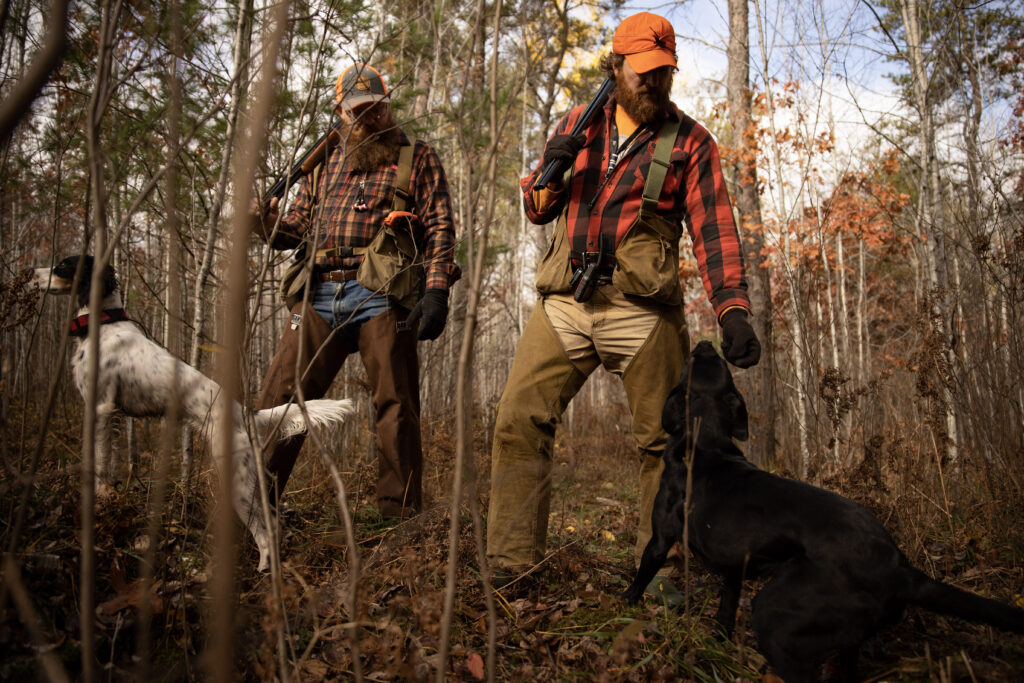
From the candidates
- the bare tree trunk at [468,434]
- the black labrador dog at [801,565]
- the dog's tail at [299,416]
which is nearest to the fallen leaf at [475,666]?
the black labrador dog at [801,565]

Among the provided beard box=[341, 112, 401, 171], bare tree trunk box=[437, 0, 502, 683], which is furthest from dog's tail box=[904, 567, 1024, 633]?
beard box=[341, 112, 401, 171]

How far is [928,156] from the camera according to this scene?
16.6ft

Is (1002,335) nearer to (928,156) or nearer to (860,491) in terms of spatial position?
(860,491)

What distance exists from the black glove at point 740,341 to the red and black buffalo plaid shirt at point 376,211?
149cm

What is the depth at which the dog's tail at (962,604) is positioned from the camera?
161cm

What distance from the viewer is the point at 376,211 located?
11.0ft

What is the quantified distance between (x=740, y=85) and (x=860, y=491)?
7.09m

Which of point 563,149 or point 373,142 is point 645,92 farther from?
point 373,142

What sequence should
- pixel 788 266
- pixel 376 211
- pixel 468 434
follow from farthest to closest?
pixel 788 266 < pixel 376 211 < pixel 468 434

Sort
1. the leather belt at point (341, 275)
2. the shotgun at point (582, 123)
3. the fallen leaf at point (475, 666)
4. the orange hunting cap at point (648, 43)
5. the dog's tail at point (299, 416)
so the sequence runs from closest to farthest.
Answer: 1. the fallen leaf at point (475, 666)
2. the orange hunting cap at point (648, 43)
3. the shotgun at point (582, 123)
4. the dog's tail at point (299, 416)
5. the leather belt at point (341, 275)

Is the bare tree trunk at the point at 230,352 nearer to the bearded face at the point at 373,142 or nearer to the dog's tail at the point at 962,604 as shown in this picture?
the dog's tail at the point at 962,604

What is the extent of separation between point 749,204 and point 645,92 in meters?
6.37

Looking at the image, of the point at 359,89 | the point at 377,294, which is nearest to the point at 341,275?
the point at 377,294

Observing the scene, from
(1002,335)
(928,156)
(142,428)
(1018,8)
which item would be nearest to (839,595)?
(1002,335)
